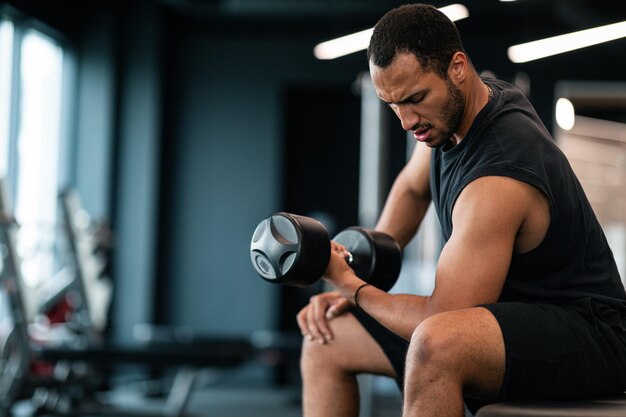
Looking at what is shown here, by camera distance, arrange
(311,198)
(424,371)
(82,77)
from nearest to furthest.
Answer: (424,371)
(82,77)
(311,198)

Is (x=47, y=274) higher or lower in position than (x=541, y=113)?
lower

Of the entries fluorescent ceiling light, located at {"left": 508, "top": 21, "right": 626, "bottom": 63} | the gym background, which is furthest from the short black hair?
fluorescent ceiling light, located at {"left": 508, "top": 21, "right": 626, "bottom": 63}

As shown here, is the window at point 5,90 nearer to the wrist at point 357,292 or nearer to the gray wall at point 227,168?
the gray wall at point 227,168

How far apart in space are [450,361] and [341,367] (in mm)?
428

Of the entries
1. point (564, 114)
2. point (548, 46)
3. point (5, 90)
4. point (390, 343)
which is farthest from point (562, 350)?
point (548, 46)

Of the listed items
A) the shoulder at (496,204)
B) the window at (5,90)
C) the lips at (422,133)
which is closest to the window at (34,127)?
the window at (5,90)

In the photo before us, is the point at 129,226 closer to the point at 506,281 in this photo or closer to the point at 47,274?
the point at 47,274

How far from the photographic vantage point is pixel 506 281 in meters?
1.79

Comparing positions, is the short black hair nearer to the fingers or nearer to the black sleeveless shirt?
the black sleeveless shirt

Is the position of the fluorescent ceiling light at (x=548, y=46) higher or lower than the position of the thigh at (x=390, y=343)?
higher

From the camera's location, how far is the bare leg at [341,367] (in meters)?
1.93

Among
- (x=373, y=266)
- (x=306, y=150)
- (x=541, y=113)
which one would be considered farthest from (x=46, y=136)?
(x=373, y=266)

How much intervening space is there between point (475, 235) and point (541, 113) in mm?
6067

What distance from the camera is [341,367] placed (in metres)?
1.94
